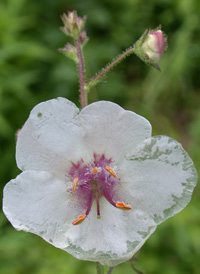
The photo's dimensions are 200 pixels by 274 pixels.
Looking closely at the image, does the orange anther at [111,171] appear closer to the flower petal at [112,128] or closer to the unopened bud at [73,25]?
the flower petal at [112,128]

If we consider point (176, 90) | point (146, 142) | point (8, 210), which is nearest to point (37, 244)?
point (8, 210)

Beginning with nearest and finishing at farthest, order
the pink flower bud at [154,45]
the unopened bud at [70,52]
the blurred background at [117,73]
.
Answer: the pink flower bud at [154,45]
the unopened bud at [70,52]
the blurred background at [117,73]

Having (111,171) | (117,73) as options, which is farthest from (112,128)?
(117,73)

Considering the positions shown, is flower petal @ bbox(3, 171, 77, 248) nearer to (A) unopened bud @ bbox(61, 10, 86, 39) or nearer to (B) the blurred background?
(A) unopened bud @ bbox(61, 10, 86, 39)

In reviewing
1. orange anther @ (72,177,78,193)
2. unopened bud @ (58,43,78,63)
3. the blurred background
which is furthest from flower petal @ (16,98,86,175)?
the blurred background

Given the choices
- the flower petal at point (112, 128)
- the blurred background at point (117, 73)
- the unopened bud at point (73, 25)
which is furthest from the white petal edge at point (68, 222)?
the blurred background at point (117, 73)

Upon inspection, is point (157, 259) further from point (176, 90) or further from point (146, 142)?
point (176, 90)

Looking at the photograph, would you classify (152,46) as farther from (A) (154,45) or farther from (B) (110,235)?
(B) (110,235)
